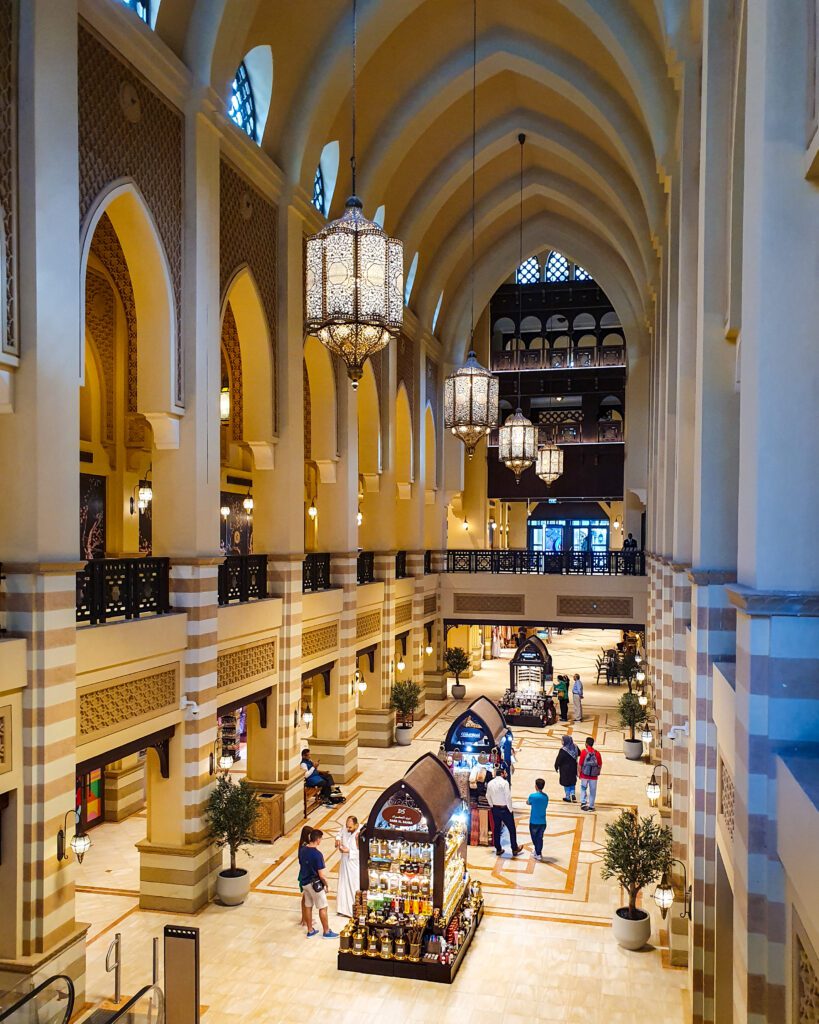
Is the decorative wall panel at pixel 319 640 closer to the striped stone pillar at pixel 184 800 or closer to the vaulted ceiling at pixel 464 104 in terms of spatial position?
the striped stone pillar at pixel 184 800

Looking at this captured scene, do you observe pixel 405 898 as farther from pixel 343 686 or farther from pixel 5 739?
pixel 343 686

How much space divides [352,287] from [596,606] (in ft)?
44.3

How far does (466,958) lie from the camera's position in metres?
8.06

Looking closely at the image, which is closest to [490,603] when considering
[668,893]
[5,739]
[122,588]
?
[668,893]

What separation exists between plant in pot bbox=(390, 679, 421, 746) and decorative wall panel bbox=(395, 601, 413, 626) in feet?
4.67

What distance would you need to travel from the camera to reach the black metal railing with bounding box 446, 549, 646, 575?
1959 centimetres

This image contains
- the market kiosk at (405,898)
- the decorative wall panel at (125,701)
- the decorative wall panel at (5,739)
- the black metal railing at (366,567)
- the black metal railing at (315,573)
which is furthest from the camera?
the black metal railing at (366,567)

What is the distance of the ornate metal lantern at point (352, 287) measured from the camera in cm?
752

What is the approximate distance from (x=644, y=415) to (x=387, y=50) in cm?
1161

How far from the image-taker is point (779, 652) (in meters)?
3.36

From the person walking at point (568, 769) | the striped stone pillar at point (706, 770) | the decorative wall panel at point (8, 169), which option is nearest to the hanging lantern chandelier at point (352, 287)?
the decorative wall panel at point (8, 169)

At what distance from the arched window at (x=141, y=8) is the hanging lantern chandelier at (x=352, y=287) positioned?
3085mm

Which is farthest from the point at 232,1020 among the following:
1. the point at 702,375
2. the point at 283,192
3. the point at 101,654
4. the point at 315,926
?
the point at 283,192

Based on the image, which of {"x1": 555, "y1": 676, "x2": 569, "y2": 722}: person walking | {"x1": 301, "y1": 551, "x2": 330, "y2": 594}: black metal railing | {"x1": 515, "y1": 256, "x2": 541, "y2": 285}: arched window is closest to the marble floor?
{"x1": 301, "y1": 551, "x2": 330, "y2": 594}: black metal railing
